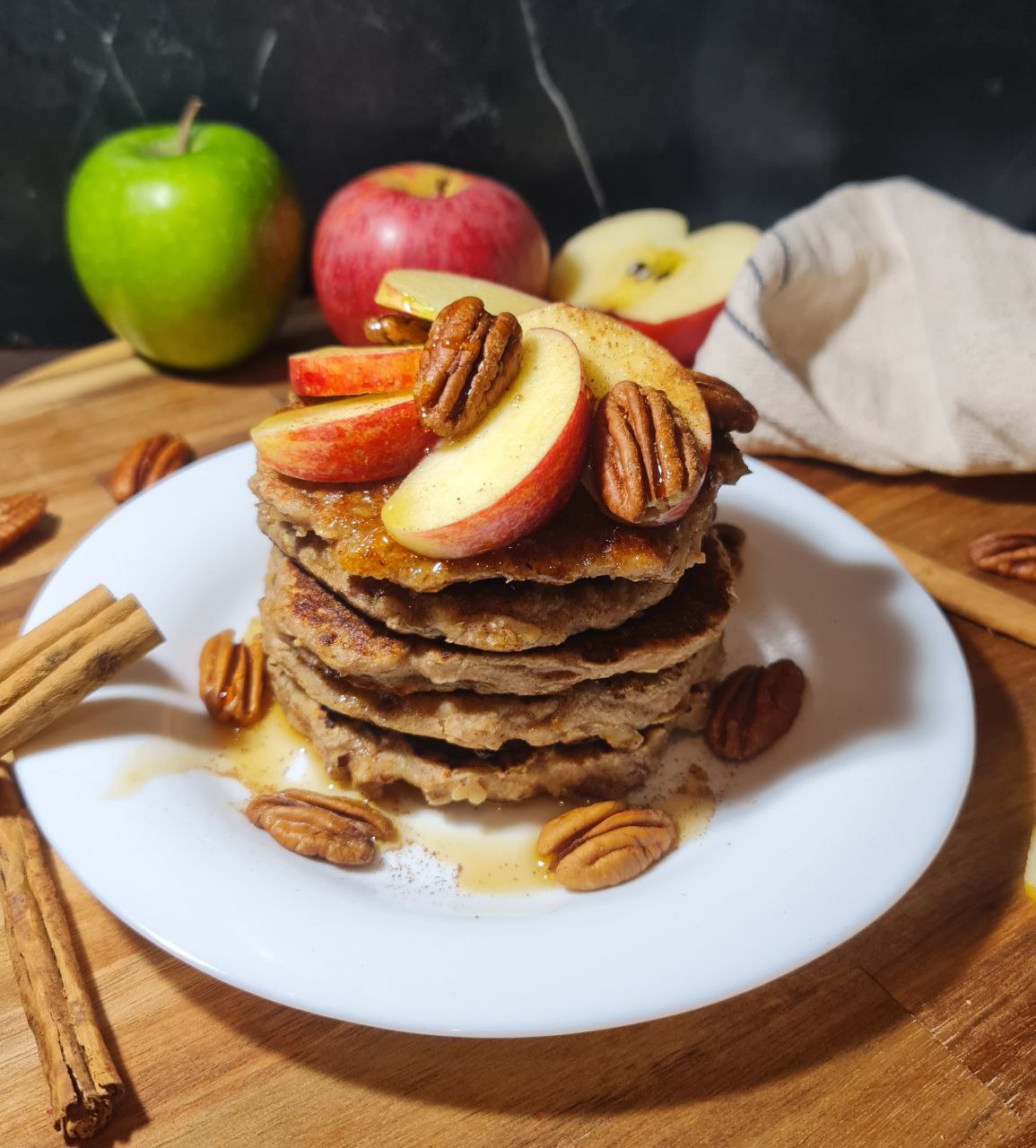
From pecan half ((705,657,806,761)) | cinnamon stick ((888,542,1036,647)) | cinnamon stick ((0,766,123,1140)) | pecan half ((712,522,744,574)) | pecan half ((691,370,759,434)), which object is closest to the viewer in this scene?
cinnamon stick ((0,766,123,1140))

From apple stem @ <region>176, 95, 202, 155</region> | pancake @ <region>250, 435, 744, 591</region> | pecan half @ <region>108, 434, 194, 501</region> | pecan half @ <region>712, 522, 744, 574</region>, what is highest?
apple stem @ <region>176, 95, 202, 155</region>

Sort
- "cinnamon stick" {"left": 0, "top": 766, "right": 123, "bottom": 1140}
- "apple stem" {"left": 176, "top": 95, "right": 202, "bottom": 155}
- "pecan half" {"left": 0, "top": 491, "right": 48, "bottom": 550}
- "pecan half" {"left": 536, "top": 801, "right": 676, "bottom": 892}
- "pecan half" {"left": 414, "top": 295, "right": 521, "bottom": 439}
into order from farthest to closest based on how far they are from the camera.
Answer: "apple stem" {"left": 176, "top": 95, "right": 202, "bottom": 155}
"pecan half" {"left": 0, "top": 491, "right": 48, "bottom": 550}
"pecan half" {"left": 536, "top": 801, "right": 676, "bottom": 892}
"pecan half" {"left": 414, "top": 295, "right": 521, "bottom": 439}
"cinnamon stick" {"left": 0, "top": 766, "right": 123, "bottom": 1140}

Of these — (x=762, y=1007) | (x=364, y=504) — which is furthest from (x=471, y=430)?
(x=762, y=1007)

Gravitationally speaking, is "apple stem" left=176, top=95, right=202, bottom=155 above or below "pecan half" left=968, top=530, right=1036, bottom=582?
above

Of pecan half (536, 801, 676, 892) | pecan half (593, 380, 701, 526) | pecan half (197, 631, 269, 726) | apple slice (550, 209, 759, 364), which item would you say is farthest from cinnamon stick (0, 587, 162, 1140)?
apple slice (550, 209, 759, 364)

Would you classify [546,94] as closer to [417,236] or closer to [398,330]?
[417,236]

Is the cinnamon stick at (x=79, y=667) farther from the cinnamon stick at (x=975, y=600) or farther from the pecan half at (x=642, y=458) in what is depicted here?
the cinnamon stick at (x=975, y=600)

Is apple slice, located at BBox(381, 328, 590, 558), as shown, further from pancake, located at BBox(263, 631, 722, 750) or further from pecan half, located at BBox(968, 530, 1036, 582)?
pecan half, located at BBox(968, 530, 1036, 582)
